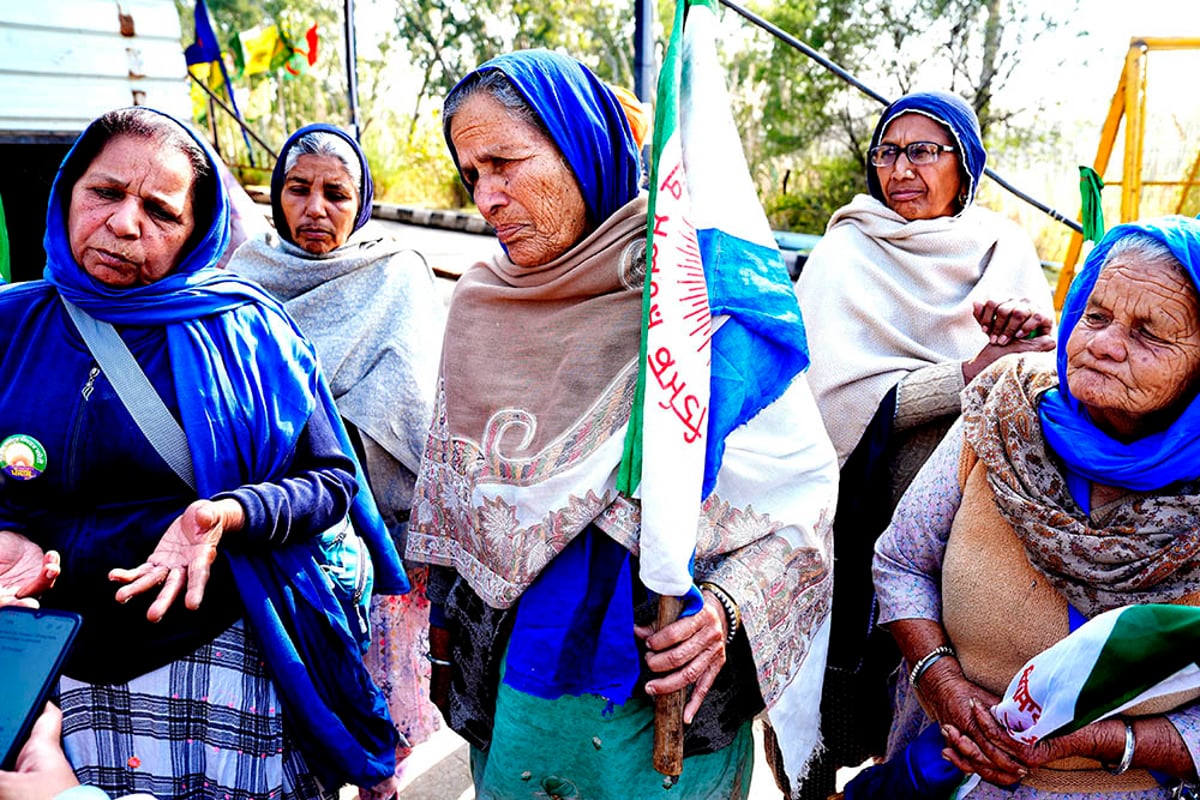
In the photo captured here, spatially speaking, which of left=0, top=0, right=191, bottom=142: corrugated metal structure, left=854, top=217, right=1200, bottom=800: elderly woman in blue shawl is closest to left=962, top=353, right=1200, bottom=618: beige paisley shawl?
left=854, top=217, right=1200, bottom=800: elderly woman in blue shawl

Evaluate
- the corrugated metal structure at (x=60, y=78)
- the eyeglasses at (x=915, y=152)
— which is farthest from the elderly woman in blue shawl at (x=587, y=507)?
the corrugated metal structure at (x=60, y=78)

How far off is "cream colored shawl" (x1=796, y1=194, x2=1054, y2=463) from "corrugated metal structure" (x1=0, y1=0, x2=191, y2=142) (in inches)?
185

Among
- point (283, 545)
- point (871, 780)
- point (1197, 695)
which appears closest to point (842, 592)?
point (871, 780)

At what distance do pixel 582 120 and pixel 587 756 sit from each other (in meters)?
1.14

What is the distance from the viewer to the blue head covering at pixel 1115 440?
58.2 inches

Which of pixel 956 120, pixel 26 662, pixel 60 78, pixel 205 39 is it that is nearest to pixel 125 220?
pixel 26 662

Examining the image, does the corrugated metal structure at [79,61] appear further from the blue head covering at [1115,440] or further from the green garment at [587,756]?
the blue head covering at [1115,440]

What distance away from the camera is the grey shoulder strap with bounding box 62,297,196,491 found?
5.53 ft

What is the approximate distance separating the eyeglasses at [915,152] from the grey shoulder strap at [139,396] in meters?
1.99

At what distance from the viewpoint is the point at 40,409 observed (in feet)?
5.47

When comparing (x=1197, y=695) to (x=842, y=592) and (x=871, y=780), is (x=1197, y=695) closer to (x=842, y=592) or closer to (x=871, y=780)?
(x=871, y=780)

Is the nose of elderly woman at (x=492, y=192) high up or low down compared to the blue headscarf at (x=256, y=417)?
up

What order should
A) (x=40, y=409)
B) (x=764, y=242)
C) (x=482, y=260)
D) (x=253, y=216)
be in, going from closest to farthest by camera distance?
(x=764, y=242), (x=40, y=409), (x=482, y=260), (x=253, y=216)

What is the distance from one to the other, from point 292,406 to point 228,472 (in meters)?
0.18
